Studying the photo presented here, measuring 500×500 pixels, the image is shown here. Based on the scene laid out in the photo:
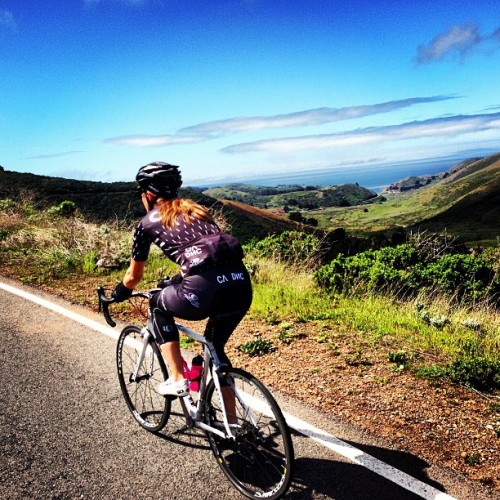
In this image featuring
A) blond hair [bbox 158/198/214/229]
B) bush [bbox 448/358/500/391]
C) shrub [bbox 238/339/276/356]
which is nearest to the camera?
blond hair [bbox 158/198/214/229]

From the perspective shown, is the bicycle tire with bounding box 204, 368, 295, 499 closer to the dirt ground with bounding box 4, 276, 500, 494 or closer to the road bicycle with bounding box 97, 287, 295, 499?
the road bicycle with bounding box 97, 287, 295, 499

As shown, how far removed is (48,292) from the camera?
9055mm

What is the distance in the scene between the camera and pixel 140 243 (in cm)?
339

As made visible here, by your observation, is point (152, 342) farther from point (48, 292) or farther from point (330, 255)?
point (330, 255)

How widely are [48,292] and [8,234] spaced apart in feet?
19.3

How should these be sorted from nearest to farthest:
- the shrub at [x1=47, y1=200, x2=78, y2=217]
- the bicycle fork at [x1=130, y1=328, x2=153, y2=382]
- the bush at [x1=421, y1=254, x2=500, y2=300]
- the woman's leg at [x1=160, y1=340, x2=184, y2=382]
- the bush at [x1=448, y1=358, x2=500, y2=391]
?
the woman's leg at [x1=160, y1=340, x2=184, y2=382] < the bicycle fork at [x1=130, y1=328, x2=153, y2=382] < the bush at [x1=448, y1=358, x2=500, y2=391] < the bush at [x1=421, y1=254, x2=500, y2=300] < the shrub at [x1=47, y1=200, x2=78, y2=217]

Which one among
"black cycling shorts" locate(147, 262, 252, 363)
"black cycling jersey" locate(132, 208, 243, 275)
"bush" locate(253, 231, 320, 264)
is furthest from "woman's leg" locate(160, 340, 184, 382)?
"bush" locate(253, 231, 320, 264)

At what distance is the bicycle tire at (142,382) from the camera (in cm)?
410

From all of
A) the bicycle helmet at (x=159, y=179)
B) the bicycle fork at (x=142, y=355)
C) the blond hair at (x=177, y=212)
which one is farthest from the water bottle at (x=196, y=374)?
the bicycle helmet at (x=159, y=179)

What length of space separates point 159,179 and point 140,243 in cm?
51

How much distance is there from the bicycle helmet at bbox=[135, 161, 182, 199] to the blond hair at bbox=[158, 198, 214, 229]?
0.11 meters

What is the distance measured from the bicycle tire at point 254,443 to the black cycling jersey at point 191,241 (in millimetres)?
838

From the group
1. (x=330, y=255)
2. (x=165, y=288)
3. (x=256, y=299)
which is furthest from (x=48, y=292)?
(x=330, y=255)

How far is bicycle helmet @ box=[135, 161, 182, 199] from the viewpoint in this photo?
11.1 feet
